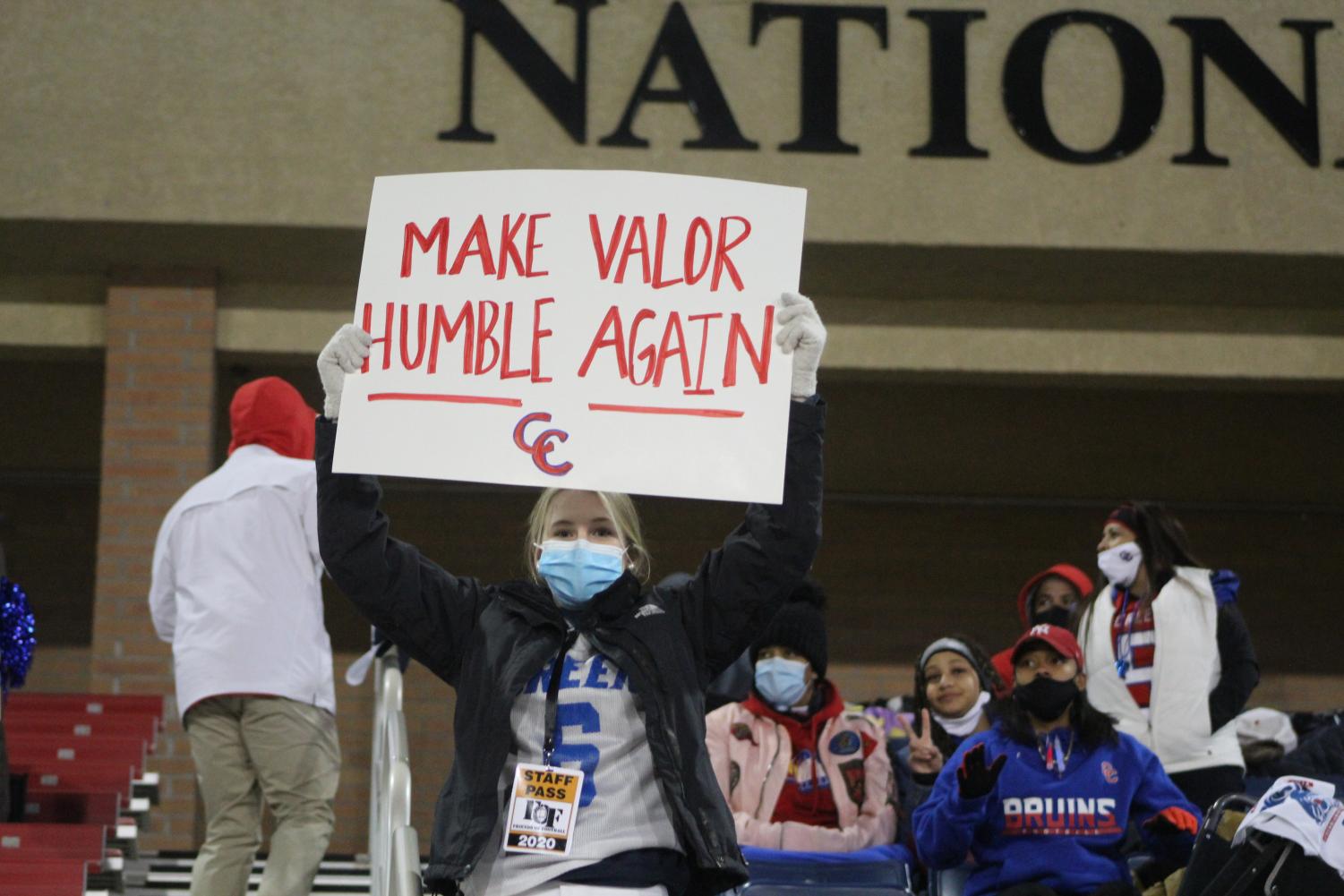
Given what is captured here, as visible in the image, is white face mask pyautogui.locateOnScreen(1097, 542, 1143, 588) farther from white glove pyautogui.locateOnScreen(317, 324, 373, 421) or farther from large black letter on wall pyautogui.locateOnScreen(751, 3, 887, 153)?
white glove pyautogui.locateOnScreen(317, 324, 373, 421)

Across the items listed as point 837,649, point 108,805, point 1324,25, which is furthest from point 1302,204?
point 108,805

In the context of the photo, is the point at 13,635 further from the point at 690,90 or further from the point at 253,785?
the point at 690,90

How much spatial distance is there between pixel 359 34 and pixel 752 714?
400cm

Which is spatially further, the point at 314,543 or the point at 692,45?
the point at 692,45

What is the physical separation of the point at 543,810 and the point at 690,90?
5652 mm

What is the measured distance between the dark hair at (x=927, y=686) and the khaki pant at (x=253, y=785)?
6.01 ft

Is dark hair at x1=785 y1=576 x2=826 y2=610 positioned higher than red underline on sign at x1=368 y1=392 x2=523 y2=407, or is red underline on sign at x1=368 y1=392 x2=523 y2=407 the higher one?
red underline on sign at x1=368 y1=392 x2=523 y2=407

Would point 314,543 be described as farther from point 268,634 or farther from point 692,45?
point 692,45

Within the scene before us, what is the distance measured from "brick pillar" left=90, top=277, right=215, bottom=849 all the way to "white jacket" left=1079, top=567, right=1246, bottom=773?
4.20 metres

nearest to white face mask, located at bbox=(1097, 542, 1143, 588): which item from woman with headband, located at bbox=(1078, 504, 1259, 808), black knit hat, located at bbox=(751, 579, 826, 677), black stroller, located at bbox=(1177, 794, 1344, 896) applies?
woman with headband, located at bbox=(1078, 504, 1259, 808)

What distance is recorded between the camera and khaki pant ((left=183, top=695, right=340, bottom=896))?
15.8 ft

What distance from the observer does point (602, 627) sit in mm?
2848

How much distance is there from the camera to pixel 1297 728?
327 inches

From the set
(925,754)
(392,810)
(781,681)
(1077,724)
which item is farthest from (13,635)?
(1077,724)
